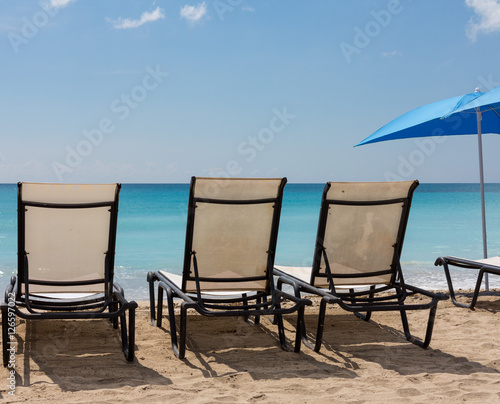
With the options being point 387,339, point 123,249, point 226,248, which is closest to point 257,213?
point 226,248

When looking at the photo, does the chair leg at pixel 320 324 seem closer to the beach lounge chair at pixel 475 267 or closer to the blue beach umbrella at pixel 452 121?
the beach lounge chair at pixel 475 267

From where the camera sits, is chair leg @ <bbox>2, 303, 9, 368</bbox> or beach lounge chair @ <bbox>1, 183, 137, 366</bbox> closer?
chair leg @ <bbox>2, 303, 9, 368</bbox>

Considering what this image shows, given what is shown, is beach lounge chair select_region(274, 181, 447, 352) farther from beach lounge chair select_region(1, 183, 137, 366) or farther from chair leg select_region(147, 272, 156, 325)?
beach lounge chair select_region(1, 183, 137, 366)

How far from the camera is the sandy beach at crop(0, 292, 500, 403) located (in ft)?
10.0

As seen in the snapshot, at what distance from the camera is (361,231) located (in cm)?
407

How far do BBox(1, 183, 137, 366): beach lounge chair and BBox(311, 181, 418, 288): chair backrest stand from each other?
146cm

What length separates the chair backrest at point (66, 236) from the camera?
3580 mm

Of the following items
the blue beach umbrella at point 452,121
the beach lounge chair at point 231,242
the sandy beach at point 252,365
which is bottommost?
the sandy beach at point 252,365

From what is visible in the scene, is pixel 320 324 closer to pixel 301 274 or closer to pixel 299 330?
pixel 299 330

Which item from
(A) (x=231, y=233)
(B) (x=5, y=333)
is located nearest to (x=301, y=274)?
(A) (x=231, y=233)

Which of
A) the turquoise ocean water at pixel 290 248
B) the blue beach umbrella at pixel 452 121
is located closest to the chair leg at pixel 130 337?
the blue beach umbrella at pixel 452 121

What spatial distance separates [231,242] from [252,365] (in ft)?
2.78

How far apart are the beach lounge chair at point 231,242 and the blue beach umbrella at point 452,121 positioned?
233 centimetres

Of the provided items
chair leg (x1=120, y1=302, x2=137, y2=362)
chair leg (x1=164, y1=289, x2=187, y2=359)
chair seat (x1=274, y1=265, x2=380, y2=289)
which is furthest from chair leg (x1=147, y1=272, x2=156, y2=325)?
chair seat (x1=274, y1=265, x2=380, y2=289)
